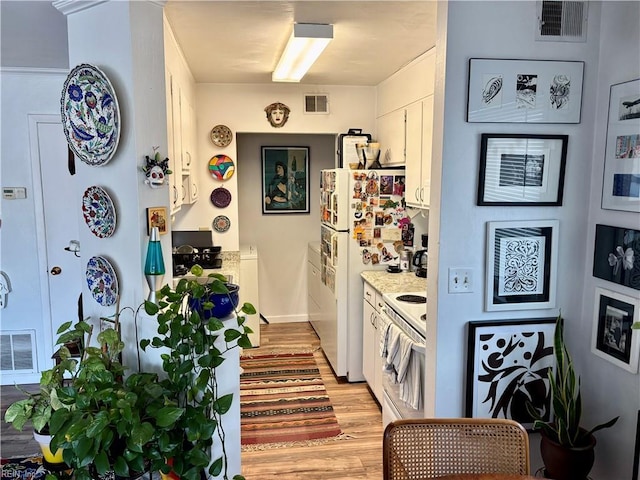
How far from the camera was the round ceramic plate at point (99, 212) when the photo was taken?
80.1 inches

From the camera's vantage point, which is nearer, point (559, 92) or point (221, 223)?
point (559, 92)

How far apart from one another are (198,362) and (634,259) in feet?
5.75

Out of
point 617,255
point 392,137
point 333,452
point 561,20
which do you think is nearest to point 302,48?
point 392,137

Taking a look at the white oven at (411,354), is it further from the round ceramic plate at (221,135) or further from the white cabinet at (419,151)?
the round ceramic plate at (221,135)

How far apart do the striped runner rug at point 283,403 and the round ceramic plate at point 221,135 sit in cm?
206

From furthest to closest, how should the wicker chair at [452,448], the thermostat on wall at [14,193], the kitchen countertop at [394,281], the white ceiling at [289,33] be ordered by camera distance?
1. the thermostat on wall at [14,193]
2. the kitchen countertop at [394,281]
3. the white ceiling at [289,33]
4. the wicker chair at [452,448]

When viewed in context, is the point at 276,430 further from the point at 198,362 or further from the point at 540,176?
the point at 540,176

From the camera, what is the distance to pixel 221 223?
14.8 ft

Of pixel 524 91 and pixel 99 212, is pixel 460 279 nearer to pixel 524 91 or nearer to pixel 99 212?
pixel 524 91

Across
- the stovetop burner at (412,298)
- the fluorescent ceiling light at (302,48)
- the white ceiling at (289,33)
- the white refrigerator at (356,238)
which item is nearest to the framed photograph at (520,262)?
the stovetop burner at (412,298)

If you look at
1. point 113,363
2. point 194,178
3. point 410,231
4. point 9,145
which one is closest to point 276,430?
point 113,363

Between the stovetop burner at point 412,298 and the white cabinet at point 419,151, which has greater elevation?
the white cabinet at point 419,151

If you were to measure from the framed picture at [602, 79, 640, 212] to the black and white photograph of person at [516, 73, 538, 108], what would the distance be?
0.30m

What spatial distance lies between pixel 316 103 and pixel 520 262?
297 centimetres
